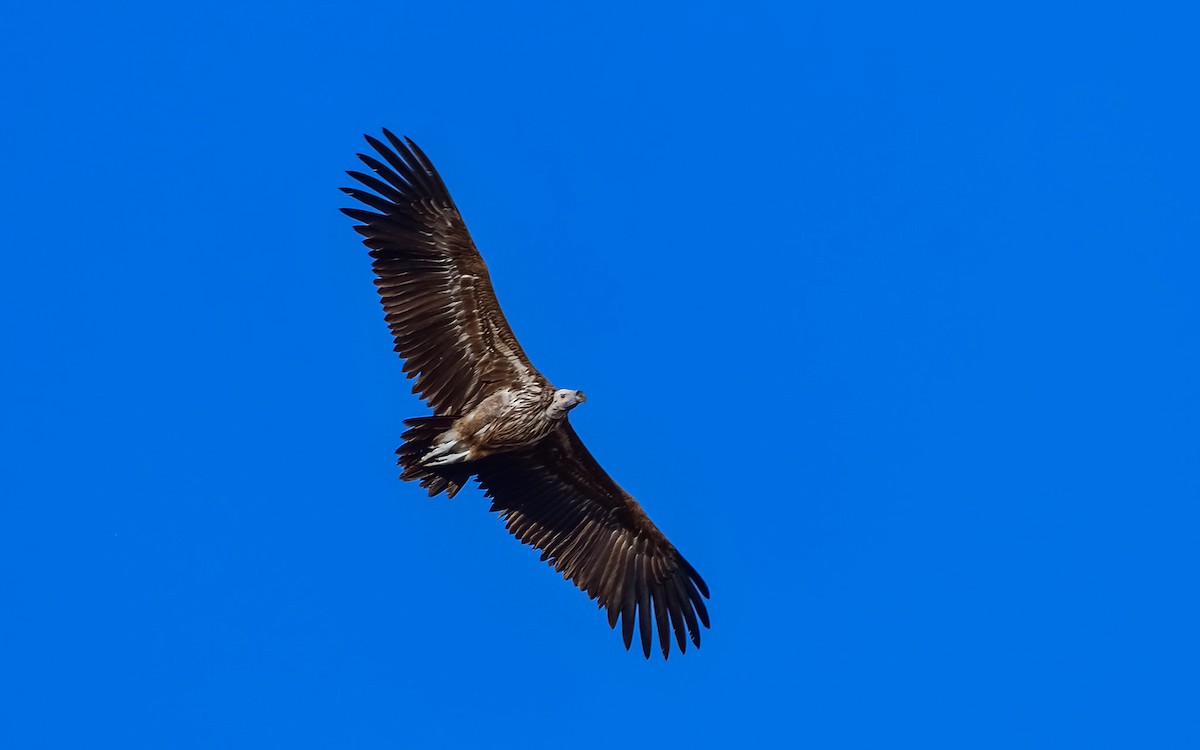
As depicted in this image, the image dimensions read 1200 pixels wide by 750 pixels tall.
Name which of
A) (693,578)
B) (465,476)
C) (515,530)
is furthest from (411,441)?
(693,578)

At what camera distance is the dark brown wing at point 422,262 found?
24.9m

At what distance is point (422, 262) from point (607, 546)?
5.52 m

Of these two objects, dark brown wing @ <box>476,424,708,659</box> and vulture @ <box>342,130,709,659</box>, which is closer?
vulture @ <box>342,130,709,659</box>

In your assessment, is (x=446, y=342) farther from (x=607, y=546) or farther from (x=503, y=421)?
(x=607, y=546)

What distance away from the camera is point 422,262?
24.9 metres

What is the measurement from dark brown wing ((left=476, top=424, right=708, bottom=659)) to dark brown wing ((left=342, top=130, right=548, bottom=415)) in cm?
279

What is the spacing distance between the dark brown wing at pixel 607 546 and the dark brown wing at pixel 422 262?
9.16ft

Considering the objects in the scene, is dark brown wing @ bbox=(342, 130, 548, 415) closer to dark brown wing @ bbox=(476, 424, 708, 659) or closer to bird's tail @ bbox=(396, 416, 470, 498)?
bird's tail @ bbox=(396, 416, 470, 498)

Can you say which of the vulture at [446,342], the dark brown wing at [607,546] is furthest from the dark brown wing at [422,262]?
the dark brown wing at [607,546]

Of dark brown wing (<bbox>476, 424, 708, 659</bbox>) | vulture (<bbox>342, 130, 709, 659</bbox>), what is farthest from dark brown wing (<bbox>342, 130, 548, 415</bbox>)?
dark brown wing (<bbox>476, 424, 708, 659</bbox>)

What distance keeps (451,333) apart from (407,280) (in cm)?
100

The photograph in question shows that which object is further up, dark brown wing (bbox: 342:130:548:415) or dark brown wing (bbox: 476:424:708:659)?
dark brown wing (bbox: 342:130:548:415)

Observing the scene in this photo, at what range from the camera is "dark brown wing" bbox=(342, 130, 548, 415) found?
2488cm

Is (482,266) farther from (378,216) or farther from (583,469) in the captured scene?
(583,469)
